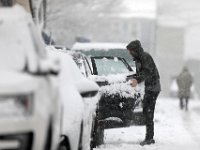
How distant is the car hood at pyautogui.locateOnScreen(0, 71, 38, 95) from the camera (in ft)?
16.9

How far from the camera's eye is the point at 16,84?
5.17 metres

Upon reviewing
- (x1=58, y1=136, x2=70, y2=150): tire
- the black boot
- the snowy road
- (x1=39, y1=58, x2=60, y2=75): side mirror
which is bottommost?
the snowy road

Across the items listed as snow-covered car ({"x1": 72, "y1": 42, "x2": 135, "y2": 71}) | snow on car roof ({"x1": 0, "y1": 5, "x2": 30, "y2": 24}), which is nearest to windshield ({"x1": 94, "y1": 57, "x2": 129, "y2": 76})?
snow-covered car ({"x1": 72, "y1": 42, "x2": 135, "y2": 71})

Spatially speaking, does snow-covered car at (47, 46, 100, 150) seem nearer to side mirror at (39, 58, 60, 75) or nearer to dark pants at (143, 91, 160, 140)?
side mirror at (39, 58, 60, 75)

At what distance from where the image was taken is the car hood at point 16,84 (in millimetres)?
5160

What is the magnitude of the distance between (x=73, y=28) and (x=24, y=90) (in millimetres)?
41767

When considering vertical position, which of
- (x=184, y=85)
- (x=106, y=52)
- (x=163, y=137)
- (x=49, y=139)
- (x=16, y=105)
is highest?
(x=106, y=52)

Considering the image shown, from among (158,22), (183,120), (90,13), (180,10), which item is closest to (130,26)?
(158,22)

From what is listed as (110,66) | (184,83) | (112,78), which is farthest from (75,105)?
(184,83)

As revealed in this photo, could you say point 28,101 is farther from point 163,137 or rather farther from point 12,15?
point 163,137

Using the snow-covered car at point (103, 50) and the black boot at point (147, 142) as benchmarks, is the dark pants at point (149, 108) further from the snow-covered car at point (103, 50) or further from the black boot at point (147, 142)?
the snow-covered car at point (103, 50)

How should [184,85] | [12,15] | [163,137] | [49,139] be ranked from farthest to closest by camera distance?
[184,85]
[163,137]
[12,15]
[49,139]

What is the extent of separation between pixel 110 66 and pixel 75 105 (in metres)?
5.71

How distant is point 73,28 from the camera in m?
46.8
